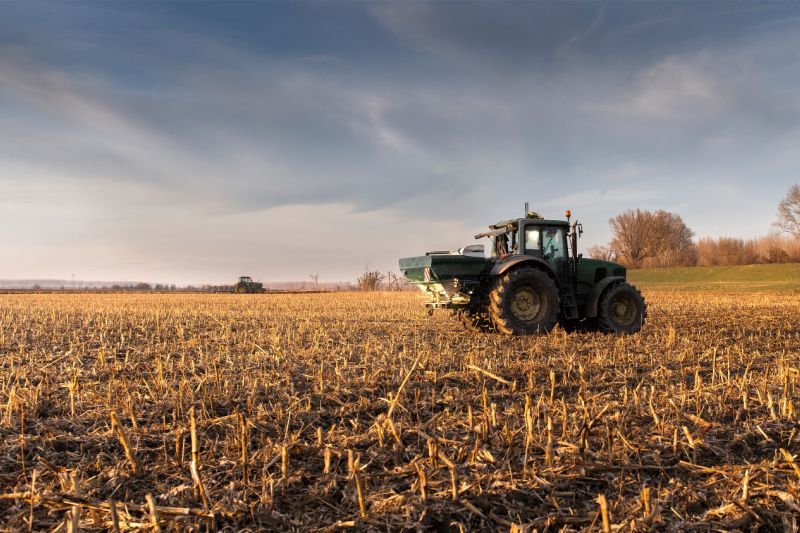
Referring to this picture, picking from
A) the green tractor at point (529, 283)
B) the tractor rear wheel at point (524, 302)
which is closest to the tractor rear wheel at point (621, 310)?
the green tractor at point (529, 283)

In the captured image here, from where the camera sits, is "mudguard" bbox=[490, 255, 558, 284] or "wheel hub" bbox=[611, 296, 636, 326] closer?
"mudguard" bbox=[490, 255, 558, 284]

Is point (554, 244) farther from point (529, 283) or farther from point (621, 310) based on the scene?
point (621, 310)

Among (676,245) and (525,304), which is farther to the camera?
(676,245)

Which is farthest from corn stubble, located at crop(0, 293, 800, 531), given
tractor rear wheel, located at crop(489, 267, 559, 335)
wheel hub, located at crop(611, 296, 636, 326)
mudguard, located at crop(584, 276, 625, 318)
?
wheel hub, located at crop(611, 296, 636, 326)

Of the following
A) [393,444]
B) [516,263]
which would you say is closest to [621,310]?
[516,263]

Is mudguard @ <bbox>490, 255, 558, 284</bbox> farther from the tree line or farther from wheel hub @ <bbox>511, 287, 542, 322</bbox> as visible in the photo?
the tree line

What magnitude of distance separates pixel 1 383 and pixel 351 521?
559cm

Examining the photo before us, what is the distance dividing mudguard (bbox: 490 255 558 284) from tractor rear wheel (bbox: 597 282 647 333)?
126cm

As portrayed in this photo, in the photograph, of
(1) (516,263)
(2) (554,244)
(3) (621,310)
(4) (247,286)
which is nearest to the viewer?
(1) (516,263)

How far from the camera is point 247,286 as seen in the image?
139 ft

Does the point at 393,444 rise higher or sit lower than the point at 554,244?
lower

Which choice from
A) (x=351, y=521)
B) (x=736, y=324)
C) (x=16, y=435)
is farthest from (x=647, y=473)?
(x=736, y=324)

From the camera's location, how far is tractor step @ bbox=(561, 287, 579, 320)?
10297 millimetres

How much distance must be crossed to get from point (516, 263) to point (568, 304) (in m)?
1.70
